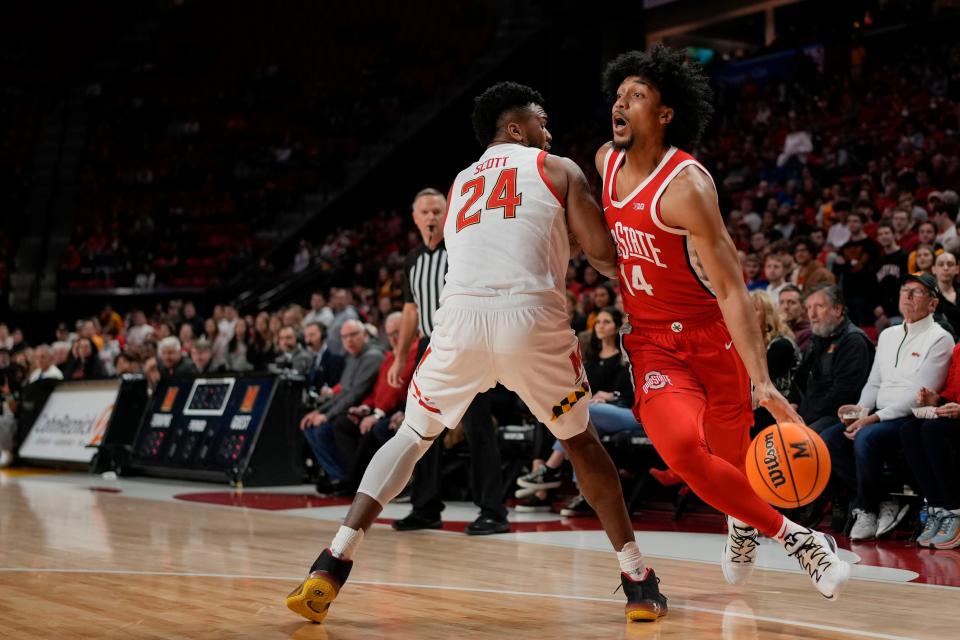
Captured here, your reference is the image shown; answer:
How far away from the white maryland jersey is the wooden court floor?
1.18m

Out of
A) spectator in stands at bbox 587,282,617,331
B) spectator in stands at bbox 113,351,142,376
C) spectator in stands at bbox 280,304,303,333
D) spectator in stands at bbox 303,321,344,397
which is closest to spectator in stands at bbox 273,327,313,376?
spectator in stands at bbox 303,321,344,397

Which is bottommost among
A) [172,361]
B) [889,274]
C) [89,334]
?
[89,334]

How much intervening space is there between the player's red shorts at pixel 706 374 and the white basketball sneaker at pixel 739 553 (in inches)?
→ 12.3

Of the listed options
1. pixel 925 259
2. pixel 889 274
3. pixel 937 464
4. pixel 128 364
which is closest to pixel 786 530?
pixel 937 464

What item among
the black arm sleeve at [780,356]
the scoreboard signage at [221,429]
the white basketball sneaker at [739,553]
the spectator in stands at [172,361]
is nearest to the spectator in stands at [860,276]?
the black arm sleeve at [780,356]

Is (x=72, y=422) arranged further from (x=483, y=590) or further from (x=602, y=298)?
(x=483, y=590)

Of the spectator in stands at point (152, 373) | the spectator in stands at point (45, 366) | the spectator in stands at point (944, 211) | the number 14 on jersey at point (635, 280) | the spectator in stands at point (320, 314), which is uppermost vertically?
→ the number 14 on jersey at point (635, 280)

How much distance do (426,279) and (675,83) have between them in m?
2.79

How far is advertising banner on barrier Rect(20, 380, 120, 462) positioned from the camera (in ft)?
39.6

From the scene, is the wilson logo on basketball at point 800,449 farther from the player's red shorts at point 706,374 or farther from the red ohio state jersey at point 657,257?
the red ohio state jersey at point 657,257

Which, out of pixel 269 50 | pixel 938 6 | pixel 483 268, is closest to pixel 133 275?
pixel 269 50

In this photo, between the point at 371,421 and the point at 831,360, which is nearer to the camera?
the point at 831,360

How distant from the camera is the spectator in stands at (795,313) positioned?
7.89 metres

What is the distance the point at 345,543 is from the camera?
155 inches
